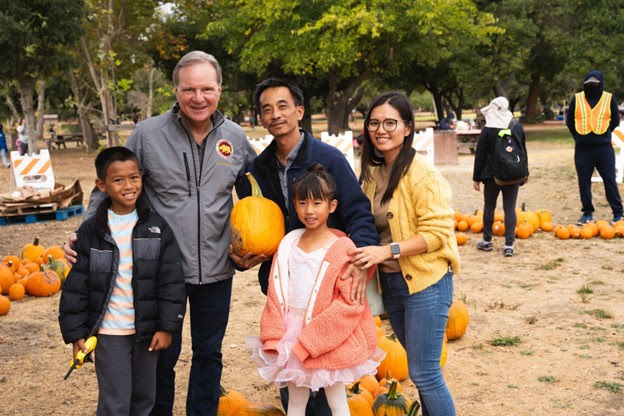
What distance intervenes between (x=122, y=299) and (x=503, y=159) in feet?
19.3

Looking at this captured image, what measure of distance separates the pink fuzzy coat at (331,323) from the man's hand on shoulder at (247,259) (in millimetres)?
263

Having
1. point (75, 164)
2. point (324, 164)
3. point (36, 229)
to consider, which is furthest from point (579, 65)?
point (324, 164)

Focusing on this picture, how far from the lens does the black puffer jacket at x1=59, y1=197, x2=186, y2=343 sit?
10.8 feet

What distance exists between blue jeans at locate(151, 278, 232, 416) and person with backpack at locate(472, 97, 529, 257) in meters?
5.29

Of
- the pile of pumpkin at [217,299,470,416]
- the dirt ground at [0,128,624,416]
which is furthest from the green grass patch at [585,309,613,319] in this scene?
the pile of pumpkin at [217,299,470,416]

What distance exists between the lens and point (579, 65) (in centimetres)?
3212

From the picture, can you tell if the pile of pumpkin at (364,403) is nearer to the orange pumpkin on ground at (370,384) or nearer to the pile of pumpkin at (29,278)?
the orange pumpkin on ground at (370,384)

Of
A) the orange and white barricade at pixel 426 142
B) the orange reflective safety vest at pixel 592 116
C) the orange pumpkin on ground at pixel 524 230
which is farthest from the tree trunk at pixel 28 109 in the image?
the orange reflective safety vest at pixel 592 116

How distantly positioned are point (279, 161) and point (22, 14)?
66.1 ft

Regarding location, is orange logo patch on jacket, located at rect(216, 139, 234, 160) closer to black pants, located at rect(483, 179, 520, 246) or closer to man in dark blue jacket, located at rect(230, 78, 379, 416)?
man in dark blue jacket, located at rect(230, 78, 379, 416)

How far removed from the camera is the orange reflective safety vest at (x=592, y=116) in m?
9.77

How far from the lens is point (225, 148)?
364 cm

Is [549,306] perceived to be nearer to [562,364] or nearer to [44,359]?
[562,364]

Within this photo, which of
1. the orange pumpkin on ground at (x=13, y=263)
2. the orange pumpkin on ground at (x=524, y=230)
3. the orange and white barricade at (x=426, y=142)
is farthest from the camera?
the orange and white barricade at (x=426, y=142)
